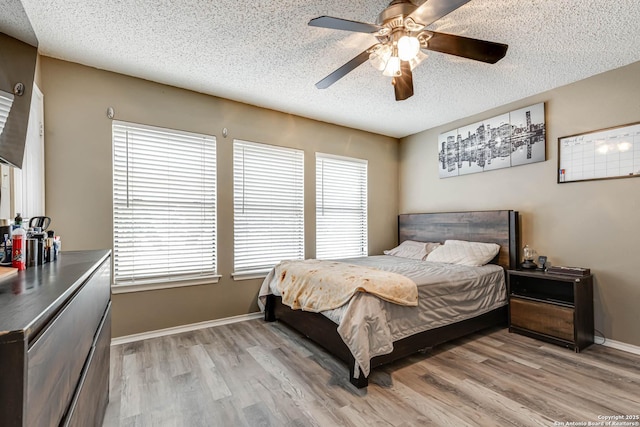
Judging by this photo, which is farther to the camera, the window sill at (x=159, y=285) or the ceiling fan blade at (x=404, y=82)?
the window sill at (x=159, y=285)

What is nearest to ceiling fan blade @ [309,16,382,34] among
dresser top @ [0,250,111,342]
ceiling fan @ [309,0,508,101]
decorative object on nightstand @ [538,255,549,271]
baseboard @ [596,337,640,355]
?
ceiling fan @ [309,0,508,101]

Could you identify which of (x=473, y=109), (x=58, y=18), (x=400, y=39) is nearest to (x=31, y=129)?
(x=58, y=18)

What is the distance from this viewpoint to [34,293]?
0.82 m

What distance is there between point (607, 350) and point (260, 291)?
3479mm

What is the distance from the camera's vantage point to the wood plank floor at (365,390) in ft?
6.00

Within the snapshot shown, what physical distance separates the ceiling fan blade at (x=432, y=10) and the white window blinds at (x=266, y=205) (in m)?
2.46

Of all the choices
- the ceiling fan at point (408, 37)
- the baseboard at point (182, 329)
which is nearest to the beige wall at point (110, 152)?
the baseboard at point (182, 329)

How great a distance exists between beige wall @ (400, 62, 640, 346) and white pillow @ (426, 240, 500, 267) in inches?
18.0

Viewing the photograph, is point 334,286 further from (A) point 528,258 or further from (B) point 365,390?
(A) point 528,258

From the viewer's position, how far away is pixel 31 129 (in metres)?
2.30

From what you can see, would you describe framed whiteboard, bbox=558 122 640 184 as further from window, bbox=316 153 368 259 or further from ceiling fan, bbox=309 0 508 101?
window, bbox=316 153 368 259

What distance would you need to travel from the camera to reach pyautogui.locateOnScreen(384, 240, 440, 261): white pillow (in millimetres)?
4133

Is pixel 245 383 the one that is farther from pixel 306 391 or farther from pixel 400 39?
pixel 400 39

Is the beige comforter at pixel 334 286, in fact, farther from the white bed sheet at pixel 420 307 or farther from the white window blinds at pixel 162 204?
the white window blinds at pixel 162 204
